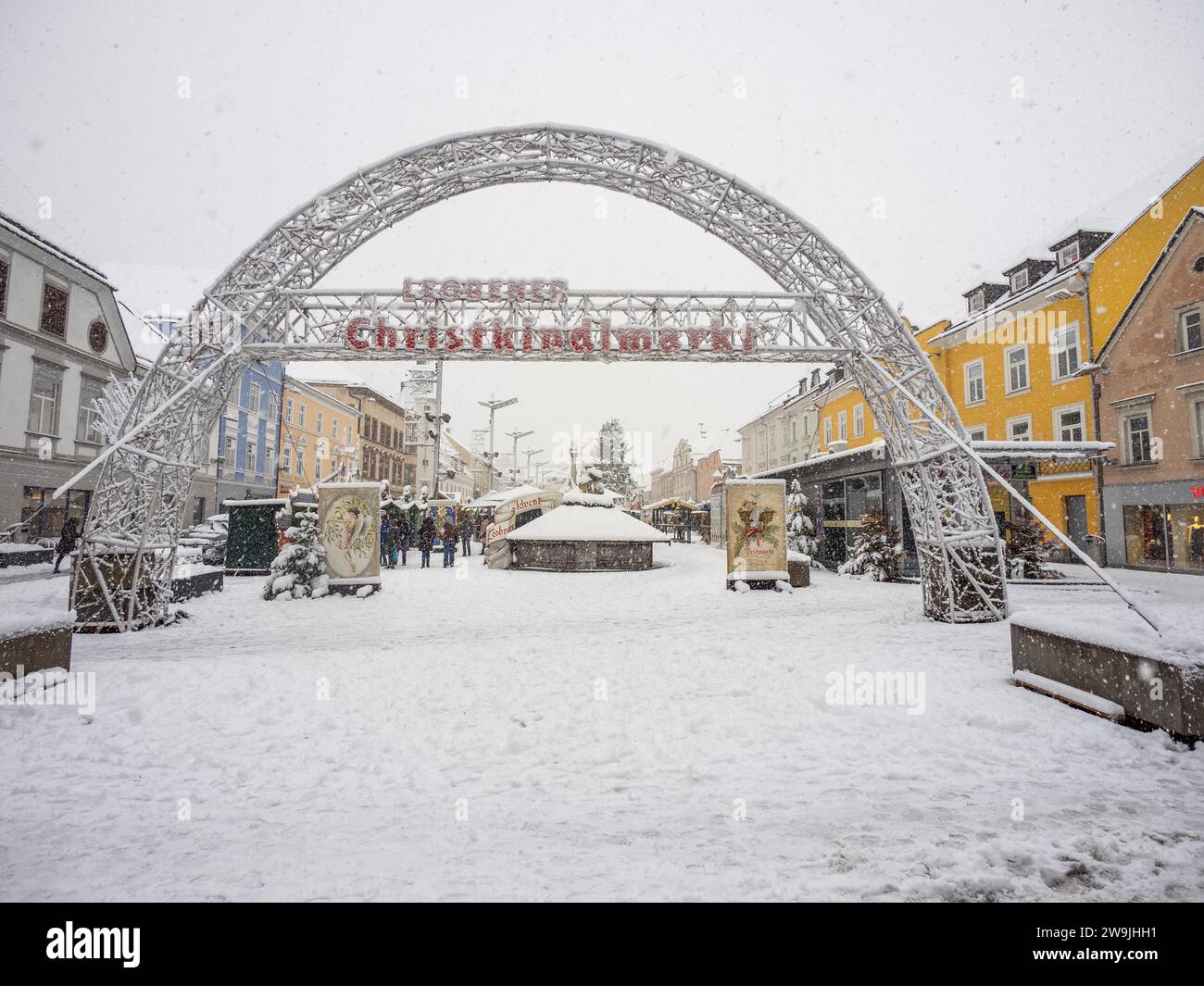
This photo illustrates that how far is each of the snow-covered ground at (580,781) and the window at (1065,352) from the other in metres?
18.5

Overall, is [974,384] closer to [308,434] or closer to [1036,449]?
[1036,449]

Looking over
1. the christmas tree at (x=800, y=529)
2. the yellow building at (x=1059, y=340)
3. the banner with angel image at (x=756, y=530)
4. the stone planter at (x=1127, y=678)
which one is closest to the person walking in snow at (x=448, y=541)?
the banner with angel image at (x=756, y=530)

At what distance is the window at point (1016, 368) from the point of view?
21.5 m

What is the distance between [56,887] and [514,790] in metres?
2.27

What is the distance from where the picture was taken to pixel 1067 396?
19.9m

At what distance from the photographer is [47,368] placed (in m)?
19.3

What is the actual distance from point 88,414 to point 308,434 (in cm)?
1673

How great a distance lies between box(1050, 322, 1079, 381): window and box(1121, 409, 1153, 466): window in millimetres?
2508

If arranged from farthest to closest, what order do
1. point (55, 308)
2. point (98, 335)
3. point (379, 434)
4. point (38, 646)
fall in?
point (379, 434) < point (98, 335) < point (55, 308) < point (38, 646)

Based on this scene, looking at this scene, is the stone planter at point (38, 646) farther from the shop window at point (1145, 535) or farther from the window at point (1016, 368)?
the window at point (1016, 368)

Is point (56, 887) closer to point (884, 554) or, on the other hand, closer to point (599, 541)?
point (599, 541)

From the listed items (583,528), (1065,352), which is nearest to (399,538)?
(583,528)
